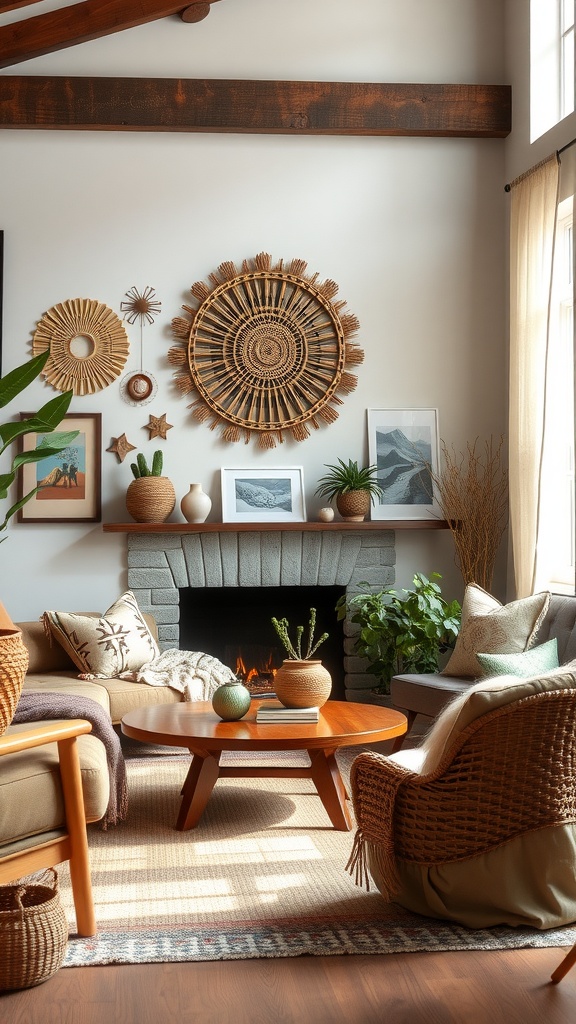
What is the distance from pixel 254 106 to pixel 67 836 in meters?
4.49

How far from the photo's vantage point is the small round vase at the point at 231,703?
3734mm

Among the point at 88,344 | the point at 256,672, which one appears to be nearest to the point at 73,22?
the point at 88,344

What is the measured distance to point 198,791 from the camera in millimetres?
3658

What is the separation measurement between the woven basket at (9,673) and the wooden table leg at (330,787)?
4.99 feet

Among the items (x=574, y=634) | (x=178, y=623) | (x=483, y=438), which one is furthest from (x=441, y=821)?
(x=483, y=438)

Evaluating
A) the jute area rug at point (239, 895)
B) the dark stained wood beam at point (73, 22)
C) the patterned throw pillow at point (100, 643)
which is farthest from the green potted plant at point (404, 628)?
the dark stained wood beam at point (73, 22)

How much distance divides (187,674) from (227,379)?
182 centimetres

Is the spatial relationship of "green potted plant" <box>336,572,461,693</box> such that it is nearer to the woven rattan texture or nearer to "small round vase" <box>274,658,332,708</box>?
"small round vase" <box>274,658,332,708</box>

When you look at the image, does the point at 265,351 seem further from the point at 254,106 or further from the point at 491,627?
the point at 491,627

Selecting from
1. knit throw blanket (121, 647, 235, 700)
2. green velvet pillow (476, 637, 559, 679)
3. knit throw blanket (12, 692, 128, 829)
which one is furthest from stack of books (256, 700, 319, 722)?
knit throw blanket (121, 647, 235, 700)

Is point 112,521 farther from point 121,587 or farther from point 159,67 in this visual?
point 159,67

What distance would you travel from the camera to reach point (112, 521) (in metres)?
5.66

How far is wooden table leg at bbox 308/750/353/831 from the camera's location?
3.67 m

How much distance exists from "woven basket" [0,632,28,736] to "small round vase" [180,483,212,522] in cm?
306
